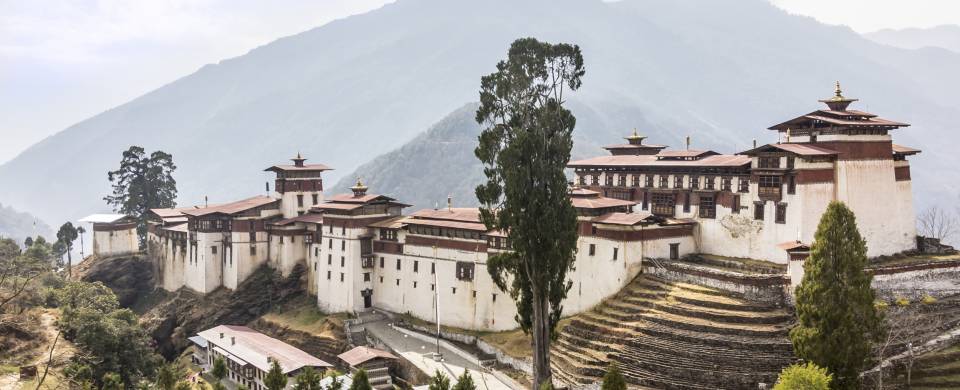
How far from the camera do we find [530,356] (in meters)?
54.8

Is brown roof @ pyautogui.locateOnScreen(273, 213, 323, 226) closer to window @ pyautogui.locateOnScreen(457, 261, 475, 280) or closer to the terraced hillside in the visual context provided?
window @ pyautogui.locateOnScreen(457, 261, 475, 280)

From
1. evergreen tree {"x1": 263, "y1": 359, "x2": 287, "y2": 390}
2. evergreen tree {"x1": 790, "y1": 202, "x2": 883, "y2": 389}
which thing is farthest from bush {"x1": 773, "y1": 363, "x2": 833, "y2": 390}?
evergreen tree {"x1": 263, "y1": 359, "x2": 287, "y2": 390}

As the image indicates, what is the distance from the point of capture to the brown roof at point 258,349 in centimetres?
5962

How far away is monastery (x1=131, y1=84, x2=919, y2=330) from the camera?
174ft

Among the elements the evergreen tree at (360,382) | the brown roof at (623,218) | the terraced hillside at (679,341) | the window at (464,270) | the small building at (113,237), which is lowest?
the evergreen tree at (360,382)

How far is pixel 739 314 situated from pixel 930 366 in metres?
9.57

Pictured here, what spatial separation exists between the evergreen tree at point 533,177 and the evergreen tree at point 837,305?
12567mm

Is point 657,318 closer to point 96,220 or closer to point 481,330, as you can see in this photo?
point 481,330

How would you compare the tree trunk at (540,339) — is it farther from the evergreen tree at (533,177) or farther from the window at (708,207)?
the window at (708,207)

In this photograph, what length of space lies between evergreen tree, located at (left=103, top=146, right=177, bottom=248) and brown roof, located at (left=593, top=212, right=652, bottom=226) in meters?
60.8

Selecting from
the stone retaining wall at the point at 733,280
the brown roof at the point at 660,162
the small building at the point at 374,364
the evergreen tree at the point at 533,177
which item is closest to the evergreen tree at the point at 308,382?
the small building at the point at 374,364

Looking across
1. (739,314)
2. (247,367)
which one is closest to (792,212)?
(739,314)

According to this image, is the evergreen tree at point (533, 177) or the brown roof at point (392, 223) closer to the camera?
the evergreen tree at point (533, 177)

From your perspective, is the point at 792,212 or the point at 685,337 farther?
the point at 792,212
